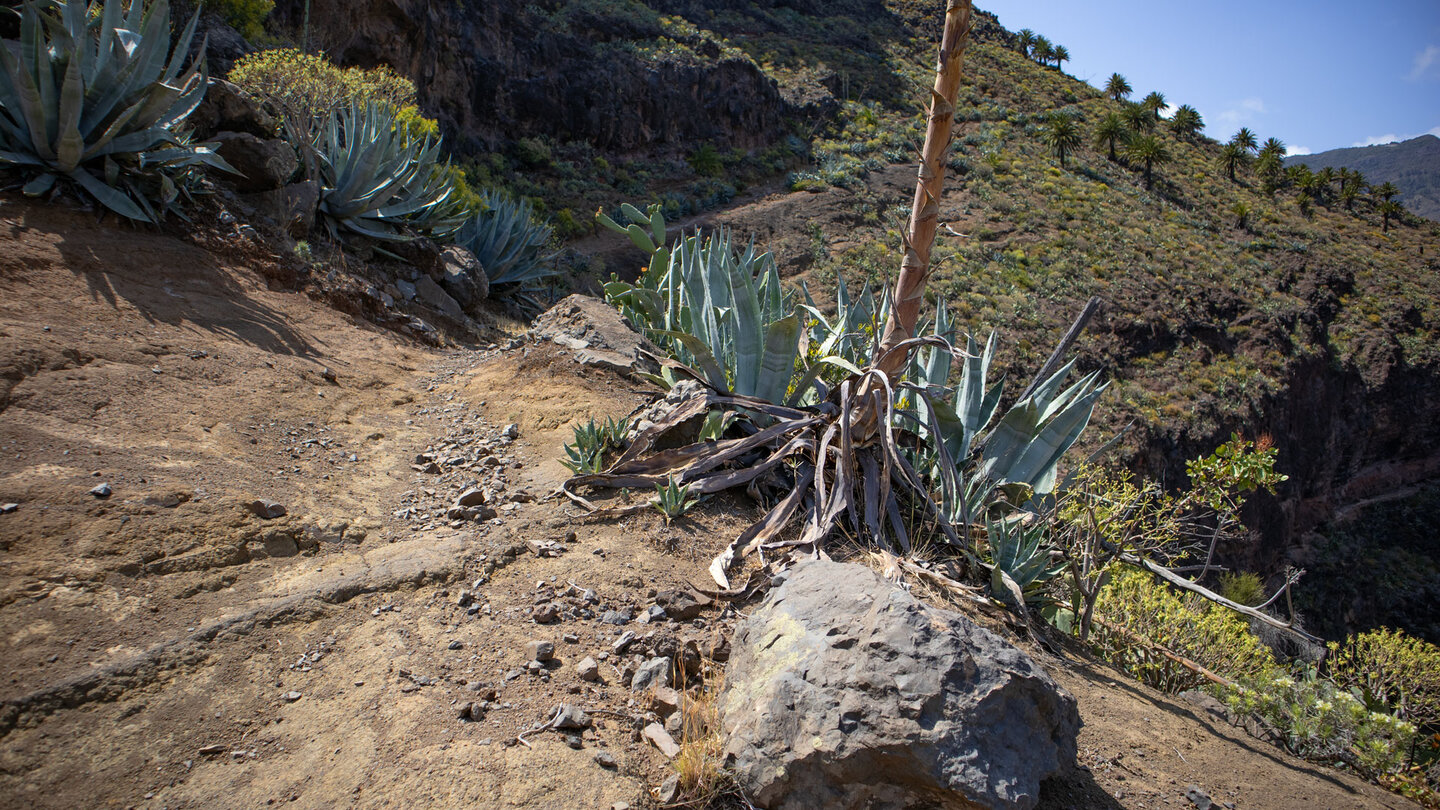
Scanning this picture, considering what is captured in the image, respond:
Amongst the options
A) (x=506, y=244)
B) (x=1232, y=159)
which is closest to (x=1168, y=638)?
(x=506, y=244)

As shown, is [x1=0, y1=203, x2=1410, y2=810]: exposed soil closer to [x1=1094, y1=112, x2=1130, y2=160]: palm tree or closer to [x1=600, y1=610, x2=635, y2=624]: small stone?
[x1=600, y1=610, x2=635, y2=624]: small stone

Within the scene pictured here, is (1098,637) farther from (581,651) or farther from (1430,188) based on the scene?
(1430,188)

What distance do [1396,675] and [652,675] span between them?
256 inches

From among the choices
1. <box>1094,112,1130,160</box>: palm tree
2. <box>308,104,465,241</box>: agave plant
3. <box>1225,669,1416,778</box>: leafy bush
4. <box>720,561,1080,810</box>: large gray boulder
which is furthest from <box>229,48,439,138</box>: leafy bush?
<box>1094,112,1130,160</box>: palm tree

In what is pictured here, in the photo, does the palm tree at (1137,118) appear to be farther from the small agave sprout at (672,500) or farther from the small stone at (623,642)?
the small stone at (623,642)

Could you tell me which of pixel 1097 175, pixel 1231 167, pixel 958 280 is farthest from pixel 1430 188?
pixel 958 280

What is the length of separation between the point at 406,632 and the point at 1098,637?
3.46 m

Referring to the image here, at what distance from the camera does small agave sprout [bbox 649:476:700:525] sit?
10.8 feet

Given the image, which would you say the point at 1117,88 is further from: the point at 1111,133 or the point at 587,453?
the point at 587,453

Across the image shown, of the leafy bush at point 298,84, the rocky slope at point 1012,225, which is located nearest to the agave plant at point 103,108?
the leafy bush at point 298,84

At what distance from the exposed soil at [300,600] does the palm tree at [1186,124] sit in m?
57.6

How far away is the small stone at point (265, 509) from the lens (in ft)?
9.83

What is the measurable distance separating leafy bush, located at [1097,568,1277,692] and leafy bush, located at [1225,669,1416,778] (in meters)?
0.51

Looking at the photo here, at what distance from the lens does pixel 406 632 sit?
246cm
